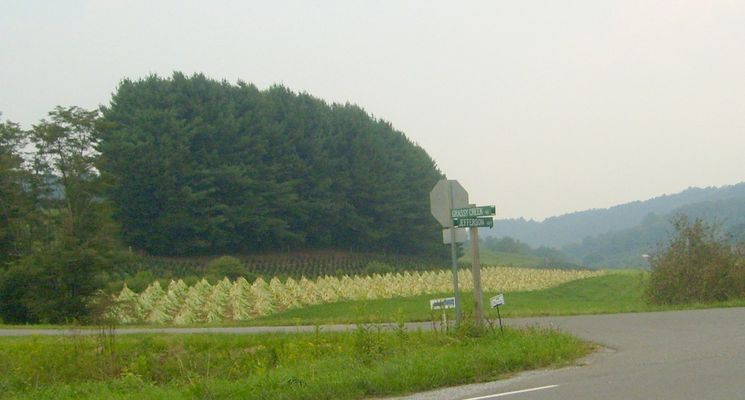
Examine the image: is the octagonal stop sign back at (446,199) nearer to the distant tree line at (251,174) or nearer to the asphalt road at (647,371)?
the asphalt road at (647,371)

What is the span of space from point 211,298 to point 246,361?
66.9 feet

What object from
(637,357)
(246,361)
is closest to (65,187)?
(246,361)

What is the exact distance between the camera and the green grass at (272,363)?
10.7m

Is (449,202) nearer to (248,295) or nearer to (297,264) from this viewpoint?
(248,295)

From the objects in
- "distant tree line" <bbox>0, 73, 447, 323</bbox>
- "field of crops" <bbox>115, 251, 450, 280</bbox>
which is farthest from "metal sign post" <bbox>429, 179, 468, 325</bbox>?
"field of crops" <bbox>115, 251, 450, 280</bbox>

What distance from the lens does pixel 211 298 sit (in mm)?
34875

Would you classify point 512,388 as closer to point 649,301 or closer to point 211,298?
point 649,301

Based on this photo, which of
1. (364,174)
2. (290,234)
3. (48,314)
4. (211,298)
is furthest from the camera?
(364,174)

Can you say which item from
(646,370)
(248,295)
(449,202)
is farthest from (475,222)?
(248,295)

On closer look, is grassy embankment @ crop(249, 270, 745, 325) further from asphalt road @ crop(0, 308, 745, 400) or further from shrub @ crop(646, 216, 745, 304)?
asphalt road @ crop(0, 308, 745, 400)

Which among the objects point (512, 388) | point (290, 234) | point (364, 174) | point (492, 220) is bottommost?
point (512, 388)

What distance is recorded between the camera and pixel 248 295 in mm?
37062

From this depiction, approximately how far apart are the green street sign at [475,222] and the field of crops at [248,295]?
15741 millimetres

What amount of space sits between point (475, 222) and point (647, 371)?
3907 millimetres
